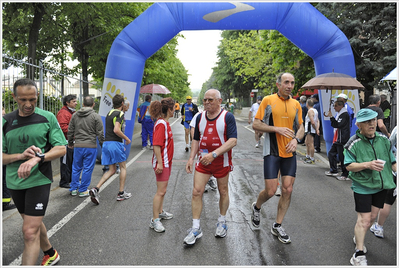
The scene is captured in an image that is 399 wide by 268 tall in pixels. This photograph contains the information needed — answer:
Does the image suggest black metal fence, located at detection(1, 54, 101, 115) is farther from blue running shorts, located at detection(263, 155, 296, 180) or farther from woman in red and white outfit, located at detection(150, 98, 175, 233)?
blue running shorts, located at detection(263, 155, 296, 180)

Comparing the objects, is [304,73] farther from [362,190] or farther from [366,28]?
[362,190]

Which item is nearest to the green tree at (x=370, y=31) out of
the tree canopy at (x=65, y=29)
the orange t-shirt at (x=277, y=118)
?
the tree canopy at (x=65, y=29)

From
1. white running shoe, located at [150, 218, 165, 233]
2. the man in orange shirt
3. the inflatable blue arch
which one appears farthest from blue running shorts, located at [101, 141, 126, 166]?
the inflatable blue arch

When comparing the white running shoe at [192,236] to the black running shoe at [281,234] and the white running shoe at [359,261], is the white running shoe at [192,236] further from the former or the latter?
the white running shoe at [359,261]

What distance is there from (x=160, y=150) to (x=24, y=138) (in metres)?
Result: 1.77

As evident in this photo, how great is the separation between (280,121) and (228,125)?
652 millimetres

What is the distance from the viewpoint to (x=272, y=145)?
166 inches

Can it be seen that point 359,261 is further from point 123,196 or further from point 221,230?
point 123,196

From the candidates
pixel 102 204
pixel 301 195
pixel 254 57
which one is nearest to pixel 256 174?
pixel 301 195

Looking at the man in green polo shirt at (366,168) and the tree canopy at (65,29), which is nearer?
the man in green polo shirt at (366,168)

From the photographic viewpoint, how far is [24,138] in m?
3.05

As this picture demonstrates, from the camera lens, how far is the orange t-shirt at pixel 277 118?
4.18 meters

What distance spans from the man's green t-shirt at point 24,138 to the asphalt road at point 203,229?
1.01m

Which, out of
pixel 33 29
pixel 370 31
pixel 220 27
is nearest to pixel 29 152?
pixel 220 27
